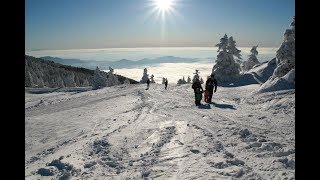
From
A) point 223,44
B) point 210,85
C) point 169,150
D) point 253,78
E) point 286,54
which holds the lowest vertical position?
point 169,150

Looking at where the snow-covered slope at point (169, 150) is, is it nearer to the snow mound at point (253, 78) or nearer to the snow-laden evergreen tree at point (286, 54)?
the snow-laden evergreen tree at point (286, 54)

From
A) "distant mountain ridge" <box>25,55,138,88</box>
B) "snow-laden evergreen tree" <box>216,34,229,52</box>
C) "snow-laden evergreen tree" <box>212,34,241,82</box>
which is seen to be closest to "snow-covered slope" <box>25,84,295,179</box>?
"snow-laden evergreen tree" <box>212,34,241,82</box>

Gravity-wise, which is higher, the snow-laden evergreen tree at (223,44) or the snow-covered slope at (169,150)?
the snow-laden evergreen tree at (223,44)

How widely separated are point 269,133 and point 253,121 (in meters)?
2.99

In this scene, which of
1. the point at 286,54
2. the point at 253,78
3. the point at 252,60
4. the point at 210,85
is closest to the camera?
the point at 210,85

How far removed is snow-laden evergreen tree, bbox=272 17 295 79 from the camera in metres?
35.8

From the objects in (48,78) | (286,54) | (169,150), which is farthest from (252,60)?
(48,78)

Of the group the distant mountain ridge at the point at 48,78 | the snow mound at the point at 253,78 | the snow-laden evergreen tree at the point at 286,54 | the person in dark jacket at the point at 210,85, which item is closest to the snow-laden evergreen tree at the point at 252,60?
the snow mound at the point at 253,78

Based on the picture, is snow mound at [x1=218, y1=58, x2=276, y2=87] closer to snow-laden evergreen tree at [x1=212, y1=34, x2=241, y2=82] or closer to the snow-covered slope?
snow-laden evergreen tree at [x1=212, y1=34, x2=241, y2=82]

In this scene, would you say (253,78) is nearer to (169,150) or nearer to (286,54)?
(286,54)

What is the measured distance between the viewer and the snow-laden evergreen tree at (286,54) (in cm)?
3584

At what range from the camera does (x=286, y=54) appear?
3894cm
